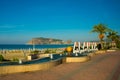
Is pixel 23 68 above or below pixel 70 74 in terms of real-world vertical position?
above

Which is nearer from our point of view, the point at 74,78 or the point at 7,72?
the point at 74,78

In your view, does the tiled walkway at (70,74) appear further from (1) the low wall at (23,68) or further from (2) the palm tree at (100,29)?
(2) the palm tree at (100,29)

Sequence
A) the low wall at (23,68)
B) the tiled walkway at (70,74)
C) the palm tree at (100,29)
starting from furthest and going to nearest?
1. the palm tree at (100,29)
2. the low wall at (23,68)
3. the tiled walkway at (70,74)

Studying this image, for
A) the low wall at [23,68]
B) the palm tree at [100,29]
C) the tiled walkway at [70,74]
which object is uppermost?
the palm tree at [100,29]

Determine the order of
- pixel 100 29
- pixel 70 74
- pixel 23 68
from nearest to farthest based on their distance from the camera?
1. pixel 70 74
2. pixel 23 68
3. pixel 100 29

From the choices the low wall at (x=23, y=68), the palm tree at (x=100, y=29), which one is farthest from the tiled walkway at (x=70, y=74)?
the palm tree at (x=100, y=29)

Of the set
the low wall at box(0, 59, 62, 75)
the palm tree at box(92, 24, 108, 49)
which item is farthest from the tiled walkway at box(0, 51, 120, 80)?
the palm tree at box(92, 24, 108, 49)

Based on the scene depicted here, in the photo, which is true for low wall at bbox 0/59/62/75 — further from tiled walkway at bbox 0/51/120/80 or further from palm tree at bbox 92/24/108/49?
palm tree at bbox 92/24/108/49

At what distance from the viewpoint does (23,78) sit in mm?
10938

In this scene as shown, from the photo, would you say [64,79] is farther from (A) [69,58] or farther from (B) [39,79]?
(A) [69,58]

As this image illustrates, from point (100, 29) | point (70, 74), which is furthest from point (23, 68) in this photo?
point (100, 29)

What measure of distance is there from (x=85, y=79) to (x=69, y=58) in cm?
898

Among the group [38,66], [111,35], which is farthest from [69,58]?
[111,35]

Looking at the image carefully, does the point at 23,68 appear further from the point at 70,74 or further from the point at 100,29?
the point at 100,29
